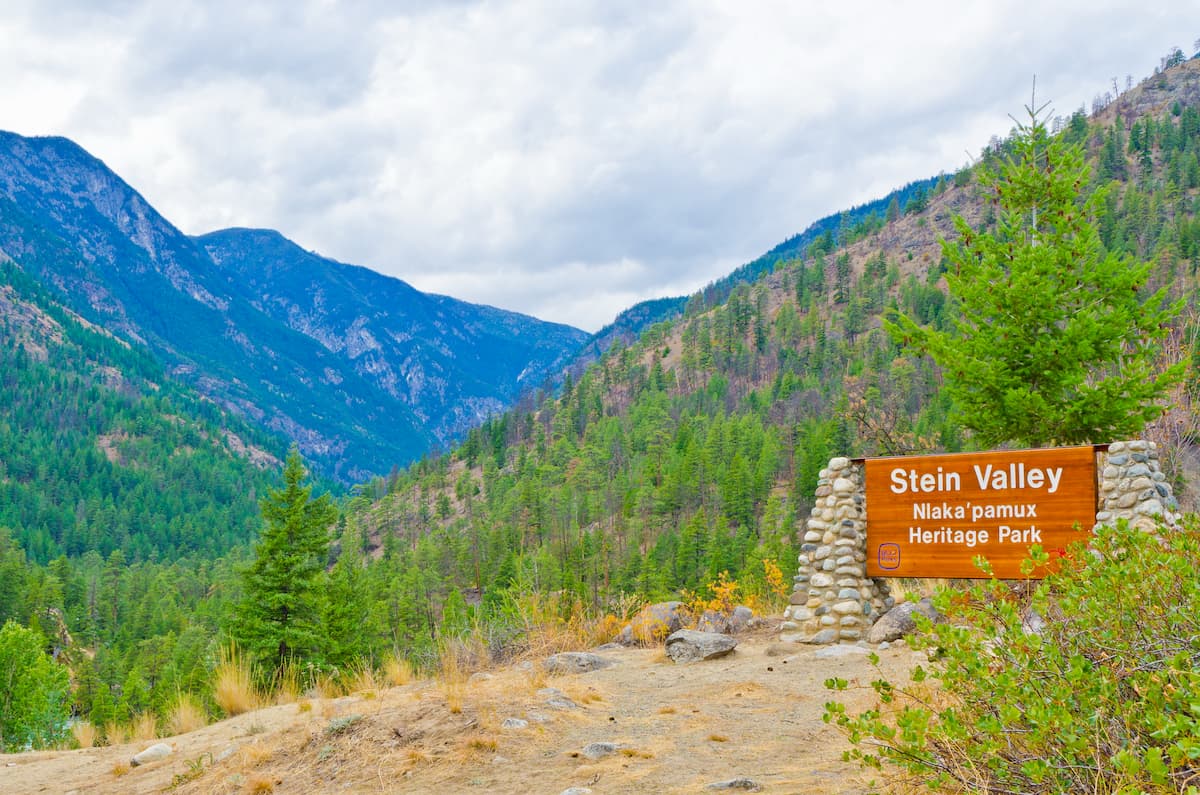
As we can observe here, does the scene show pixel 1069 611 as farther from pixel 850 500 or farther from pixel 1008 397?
pixel 1008 397

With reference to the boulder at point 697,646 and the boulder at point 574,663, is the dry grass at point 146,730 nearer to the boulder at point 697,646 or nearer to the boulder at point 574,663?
the boulder at point 574,663

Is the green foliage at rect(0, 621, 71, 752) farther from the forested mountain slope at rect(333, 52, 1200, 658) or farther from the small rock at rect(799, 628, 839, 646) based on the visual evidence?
the small rock at rect(799, 628, 839, 646)

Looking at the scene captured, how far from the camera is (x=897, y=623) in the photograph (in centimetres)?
1026

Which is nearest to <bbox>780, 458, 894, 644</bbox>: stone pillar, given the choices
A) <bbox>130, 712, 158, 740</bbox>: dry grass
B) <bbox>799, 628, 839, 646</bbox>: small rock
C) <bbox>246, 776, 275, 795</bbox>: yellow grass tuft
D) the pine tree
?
<bbox>799, 628, 839, 646</bbox>: small rock

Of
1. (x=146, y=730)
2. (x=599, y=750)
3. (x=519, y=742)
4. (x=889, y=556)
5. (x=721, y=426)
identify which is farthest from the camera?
(x=721, y=426)

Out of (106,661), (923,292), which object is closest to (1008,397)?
(106,661)

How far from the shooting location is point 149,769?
24.5 ft

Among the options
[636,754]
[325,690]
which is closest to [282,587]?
[325,690]

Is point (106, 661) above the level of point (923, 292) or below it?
below

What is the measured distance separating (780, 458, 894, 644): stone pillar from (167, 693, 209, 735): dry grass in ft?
24.6

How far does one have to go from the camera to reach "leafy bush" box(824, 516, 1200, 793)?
3.27 m

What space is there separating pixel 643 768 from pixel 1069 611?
9.86 ft

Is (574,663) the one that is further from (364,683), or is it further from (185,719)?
(185,719)

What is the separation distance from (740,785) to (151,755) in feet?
19.2
